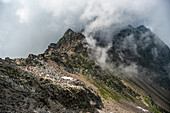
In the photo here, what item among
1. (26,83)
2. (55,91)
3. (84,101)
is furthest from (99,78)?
(26,83)

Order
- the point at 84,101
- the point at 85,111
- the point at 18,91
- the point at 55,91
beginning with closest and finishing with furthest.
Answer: the point at 18,91, the point at 55,91, the point at 85,111, the point at 84,101

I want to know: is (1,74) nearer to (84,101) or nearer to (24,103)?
(24,103)

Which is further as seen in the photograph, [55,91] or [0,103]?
[55,91]

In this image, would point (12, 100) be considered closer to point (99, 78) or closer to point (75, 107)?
point (75, 107)

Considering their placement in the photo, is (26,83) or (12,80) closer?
(12,80)

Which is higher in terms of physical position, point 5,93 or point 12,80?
point 12,80

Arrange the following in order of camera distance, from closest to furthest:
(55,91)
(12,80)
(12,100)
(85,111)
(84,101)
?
1. (12,100)
2. (12,80)
3. (55,91)
4. (85,111)
5. (84,101)

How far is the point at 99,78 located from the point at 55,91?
148181mm

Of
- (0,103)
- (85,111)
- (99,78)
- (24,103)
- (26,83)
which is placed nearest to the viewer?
(0,103)

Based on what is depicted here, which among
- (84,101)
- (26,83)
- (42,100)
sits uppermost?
(26,83)

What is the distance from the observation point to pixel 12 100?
27016mm

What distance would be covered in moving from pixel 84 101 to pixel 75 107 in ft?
30.9

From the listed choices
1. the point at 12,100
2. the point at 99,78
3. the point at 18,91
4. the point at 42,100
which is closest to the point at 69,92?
the point at 42,100

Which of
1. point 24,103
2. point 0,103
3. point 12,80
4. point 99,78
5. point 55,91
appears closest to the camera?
point 0,103
